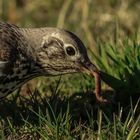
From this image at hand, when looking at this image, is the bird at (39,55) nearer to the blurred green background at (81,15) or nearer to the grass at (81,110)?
the grass at (81,110)

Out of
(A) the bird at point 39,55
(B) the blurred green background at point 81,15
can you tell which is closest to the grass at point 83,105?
(A) the bird at point 39,55

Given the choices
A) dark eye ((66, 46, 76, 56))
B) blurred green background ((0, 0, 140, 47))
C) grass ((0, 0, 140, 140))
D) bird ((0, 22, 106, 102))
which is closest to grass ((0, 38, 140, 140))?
grass ((0, 0, 140, 140))

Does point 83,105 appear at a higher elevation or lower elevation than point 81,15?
lower

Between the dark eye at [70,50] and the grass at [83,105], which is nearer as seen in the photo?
the grass at [83,105]

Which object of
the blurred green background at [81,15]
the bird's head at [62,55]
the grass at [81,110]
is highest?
the blurred green background at [81,15]

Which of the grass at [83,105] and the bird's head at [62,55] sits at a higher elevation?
the bird's head at [62,55]

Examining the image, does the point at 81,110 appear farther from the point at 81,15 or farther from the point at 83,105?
the point at 81,15

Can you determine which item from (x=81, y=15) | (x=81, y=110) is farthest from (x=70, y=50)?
(x=81, y=15)

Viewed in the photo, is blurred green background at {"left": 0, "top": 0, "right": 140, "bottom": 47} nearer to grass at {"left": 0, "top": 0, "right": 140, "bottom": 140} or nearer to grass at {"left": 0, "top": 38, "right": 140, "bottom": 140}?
grass at {"left": 0, "top": 0, "right": 140, "bottom": 140}
